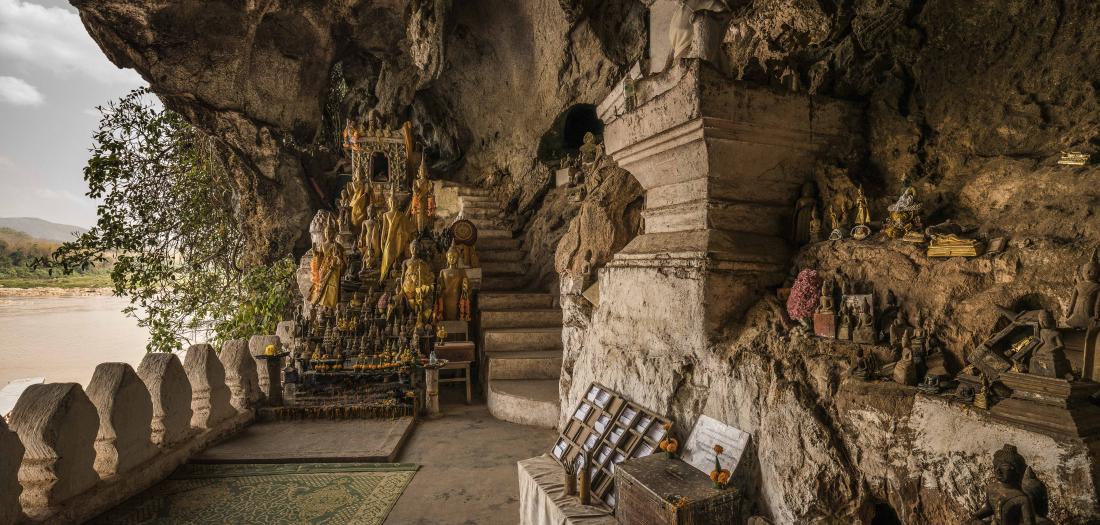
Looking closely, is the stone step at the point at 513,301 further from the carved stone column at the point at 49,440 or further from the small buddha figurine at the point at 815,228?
the small buddha figurine at the point at 815,228

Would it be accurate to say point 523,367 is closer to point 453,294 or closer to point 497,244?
point 453,294

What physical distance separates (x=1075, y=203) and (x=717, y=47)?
72.4 inches

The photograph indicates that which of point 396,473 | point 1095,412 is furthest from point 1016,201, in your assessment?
point 396,473

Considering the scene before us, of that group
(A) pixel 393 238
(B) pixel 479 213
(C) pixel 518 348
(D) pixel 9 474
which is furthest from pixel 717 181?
(B) pixel 479 213

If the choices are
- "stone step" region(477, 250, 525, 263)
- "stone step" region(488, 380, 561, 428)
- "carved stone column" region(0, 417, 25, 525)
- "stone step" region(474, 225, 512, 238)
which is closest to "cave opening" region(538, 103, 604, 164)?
"stone step" region(474, 225, 512, 238)

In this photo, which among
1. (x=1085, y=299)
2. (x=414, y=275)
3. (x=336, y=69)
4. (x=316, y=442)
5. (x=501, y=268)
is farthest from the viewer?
(x=336, y=69)

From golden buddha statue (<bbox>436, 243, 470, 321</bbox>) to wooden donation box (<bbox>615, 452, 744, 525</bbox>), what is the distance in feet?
17.3

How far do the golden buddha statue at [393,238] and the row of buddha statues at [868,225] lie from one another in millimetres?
6252

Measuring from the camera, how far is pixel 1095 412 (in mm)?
1411

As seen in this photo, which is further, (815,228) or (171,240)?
(171,240)

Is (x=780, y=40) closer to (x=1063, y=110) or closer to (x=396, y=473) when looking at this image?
(x=1063, y=110)

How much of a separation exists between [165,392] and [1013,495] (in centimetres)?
527

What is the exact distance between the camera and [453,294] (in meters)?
7.50

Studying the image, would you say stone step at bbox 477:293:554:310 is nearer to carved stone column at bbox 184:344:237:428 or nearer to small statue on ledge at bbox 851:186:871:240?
carved stone column at bbox 184:344:237:428
